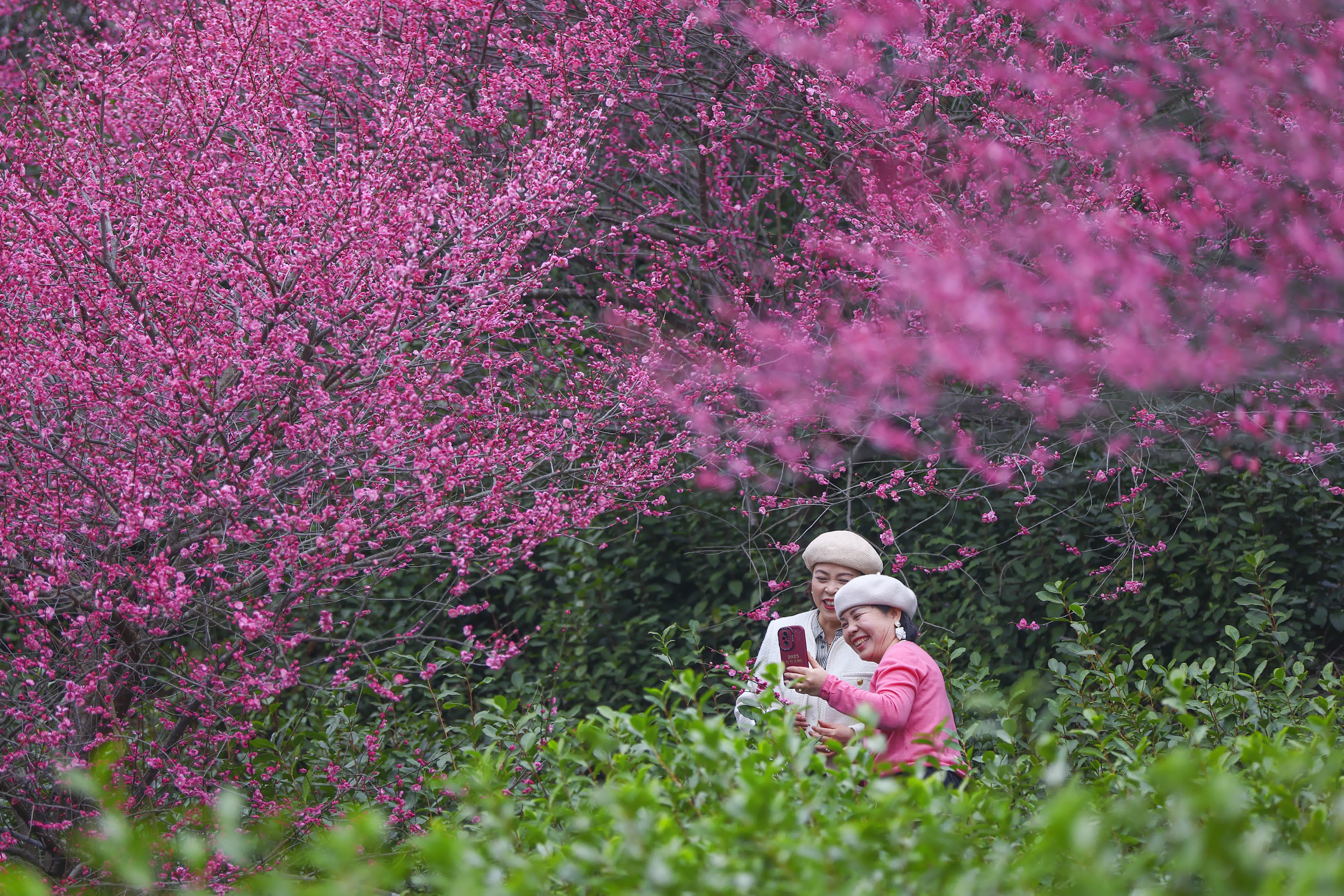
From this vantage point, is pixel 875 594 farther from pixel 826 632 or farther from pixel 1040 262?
pixel 1040 262

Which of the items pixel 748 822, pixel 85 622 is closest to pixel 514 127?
pixel 85 622

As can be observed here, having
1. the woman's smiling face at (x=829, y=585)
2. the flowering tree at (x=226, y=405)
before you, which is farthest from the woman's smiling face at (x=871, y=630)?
the flowering tree at (x=226, y=405)

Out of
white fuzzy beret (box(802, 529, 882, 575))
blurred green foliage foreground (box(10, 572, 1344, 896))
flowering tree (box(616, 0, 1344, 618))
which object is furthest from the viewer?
flowering tree (box(616, 0, 1344, 618))

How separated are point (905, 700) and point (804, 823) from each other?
1.20 meters

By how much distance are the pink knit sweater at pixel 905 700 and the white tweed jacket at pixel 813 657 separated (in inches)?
4.2

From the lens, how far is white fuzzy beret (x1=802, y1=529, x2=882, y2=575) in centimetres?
402

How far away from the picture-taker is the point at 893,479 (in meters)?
5.44

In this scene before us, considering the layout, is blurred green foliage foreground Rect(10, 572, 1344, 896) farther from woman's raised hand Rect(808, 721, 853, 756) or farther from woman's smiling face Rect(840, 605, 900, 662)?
woman's smiling face Rect(840, 605, 900, 662)

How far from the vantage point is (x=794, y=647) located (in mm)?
3820

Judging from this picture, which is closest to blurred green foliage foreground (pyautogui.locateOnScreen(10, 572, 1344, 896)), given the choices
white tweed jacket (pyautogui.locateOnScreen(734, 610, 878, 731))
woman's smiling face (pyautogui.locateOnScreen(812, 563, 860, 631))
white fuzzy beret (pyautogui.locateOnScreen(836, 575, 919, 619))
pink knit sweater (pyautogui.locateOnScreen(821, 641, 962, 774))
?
pink knit sweater (pyautogui.locateOnScreen(821, 641, 962, 774))

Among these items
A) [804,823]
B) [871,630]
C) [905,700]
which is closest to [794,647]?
[871,630]

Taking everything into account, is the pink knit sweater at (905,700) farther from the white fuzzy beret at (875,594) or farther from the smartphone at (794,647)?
the smartphone at (794,647)

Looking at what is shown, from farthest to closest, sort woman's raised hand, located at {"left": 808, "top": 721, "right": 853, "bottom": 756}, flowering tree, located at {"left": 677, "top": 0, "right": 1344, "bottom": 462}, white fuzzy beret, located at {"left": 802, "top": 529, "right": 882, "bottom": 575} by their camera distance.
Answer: white fuzzy beret, located at {"left": 802, "top": 529, "right": 882, "bottom": 575} < flowering tree, located at {"left": 677, "top": 0, "right": 1344, "bottom": 462} < woman's raised hand, located at {"left": 808, "top": 721, "right": 853, "bottom": 756}

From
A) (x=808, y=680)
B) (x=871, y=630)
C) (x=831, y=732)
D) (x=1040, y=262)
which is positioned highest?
(x=1040, y=262)
